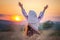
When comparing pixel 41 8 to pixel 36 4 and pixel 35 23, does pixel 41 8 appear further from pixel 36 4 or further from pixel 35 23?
pixel 35 23

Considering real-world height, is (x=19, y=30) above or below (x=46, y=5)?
below

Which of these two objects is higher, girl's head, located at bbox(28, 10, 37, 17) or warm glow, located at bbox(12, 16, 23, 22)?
girl's head, located at bbox(28, 10, 37, 17)

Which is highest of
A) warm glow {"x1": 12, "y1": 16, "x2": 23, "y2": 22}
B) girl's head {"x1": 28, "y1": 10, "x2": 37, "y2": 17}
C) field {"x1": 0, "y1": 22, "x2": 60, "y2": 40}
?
girl's head {"x1": 28, "y1": 10, "x2": 37, "y2": 17}

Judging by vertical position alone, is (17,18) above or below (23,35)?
above

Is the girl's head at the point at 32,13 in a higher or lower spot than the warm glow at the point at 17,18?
higher

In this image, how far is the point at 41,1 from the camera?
6.16 feet

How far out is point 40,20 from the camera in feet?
A: 6.06

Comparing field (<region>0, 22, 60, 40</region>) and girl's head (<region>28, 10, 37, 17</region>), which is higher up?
girl's head (<region>28, 10, 37, 17</region>)

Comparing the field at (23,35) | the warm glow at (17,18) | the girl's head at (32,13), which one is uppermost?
the girl's head at (32,13)

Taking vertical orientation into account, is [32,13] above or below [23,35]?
above

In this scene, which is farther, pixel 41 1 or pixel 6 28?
pixel 41 1

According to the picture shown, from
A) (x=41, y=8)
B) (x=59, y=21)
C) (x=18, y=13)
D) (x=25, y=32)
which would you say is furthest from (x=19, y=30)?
(x=59, y=21)

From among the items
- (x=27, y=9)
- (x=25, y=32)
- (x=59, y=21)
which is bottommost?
(x=25, y=32)

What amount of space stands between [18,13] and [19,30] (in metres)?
0.20
